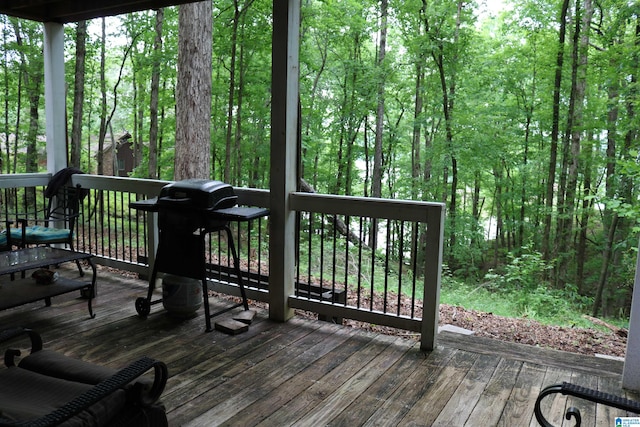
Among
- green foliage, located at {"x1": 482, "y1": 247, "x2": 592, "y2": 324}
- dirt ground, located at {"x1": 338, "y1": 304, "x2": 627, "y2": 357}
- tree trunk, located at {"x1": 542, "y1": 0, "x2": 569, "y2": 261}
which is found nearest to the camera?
dirt ground, located at {"x1": 338, "y1": 304, "x2": 627, "y2": 357}

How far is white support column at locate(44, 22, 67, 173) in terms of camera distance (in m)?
5.25

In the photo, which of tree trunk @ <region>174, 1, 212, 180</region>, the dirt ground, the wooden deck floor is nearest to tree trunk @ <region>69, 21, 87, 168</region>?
tree trunk @ <region>174, 1, 212, 180</region>

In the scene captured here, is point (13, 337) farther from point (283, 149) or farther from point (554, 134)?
point (554, 134)

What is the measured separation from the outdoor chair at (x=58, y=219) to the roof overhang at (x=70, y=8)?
167cm

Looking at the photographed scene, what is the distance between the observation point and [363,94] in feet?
38.1

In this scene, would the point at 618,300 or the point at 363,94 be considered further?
the point at 363,94

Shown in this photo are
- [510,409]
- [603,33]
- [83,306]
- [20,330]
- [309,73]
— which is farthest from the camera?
[309,73]

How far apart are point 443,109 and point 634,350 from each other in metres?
9.14

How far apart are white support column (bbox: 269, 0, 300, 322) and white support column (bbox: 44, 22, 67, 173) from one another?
315 centimetres

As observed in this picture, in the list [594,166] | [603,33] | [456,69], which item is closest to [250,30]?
[456,69]

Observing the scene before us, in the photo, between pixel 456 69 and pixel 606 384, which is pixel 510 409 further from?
pixel 456 69

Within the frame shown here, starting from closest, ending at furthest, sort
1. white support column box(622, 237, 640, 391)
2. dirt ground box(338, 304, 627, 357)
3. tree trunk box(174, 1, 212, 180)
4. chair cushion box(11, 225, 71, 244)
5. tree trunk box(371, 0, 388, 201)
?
white support column box(622, 237, 640, 391), dirt ground box(338, 304, 627, 357), chair cushion box(11, 225, 71, 244), tree trunk box(174, 1, 212, 180), tree trunk box(371, 0, 388, 201)

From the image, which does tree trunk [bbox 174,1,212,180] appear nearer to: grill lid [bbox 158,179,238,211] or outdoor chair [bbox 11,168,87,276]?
outdoor chair [bbox 11,168,87,276]

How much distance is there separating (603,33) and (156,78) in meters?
9.63
